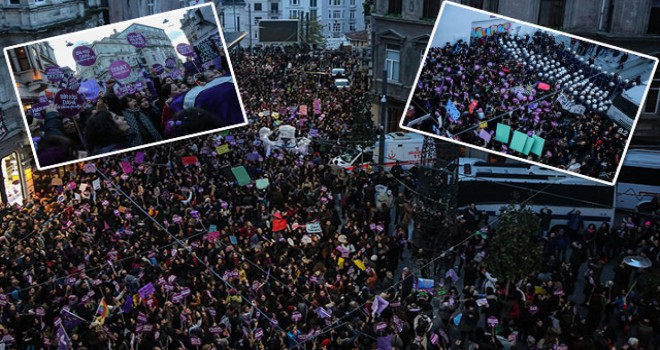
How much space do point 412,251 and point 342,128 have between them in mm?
13232

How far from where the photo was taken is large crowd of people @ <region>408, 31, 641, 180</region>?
10742 mm

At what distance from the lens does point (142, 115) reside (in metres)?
12.0

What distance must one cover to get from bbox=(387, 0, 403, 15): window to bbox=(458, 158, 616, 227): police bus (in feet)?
32.7

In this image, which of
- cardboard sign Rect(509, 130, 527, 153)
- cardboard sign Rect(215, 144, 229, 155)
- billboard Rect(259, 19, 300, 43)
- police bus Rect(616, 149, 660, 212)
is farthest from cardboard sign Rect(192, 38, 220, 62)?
billboard Rect(259, 19, 300, 43)

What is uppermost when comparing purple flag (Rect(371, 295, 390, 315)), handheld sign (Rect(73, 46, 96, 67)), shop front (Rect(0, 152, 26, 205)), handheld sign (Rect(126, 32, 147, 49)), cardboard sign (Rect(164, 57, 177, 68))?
handheld sign (Rect(126, 32, 147, 49))

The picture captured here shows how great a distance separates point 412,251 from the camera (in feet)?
63.8

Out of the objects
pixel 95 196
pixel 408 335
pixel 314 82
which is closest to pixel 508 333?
pixel 408 335

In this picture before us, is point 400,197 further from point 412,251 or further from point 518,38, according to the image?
point 518,38

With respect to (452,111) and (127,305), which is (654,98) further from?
(127,305)

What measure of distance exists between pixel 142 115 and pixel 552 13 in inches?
767

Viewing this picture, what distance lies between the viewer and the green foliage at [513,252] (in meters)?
16.2

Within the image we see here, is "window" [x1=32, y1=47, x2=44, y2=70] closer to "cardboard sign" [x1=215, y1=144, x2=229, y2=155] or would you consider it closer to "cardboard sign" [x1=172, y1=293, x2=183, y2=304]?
"cardboard sign" [x1=172, y1=293, x2=183, y2=304]

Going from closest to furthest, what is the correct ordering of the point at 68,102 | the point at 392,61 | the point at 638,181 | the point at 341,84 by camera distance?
1. the point at 68,102
2. the point at 638,181
3. the point at 392,61
4. the point at 341,84

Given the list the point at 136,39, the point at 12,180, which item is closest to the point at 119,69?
the point at 136,39
